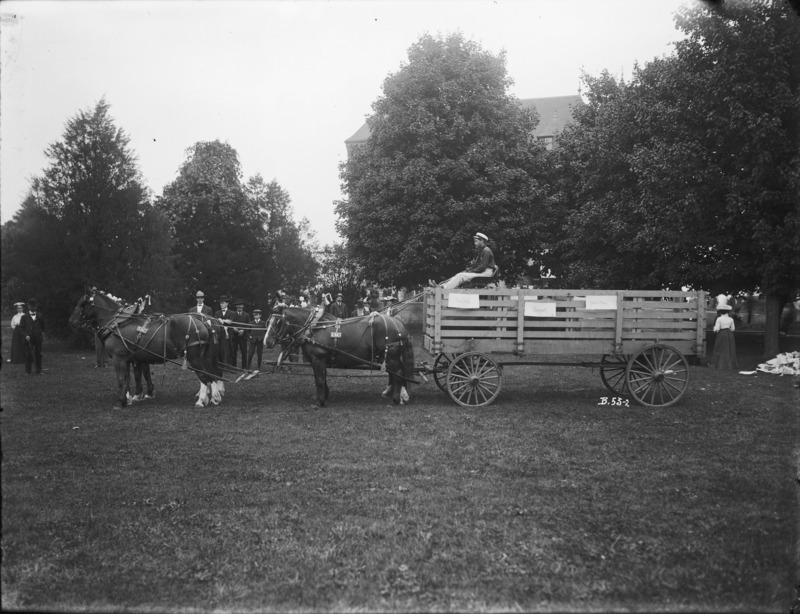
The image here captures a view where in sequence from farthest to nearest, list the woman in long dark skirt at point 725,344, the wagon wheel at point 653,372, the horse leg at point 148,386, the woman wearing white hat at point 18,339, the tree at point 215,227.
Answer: the tree at point 215,227
the woman in long dark skirt at point 725,344
the woman wearing white hat at point 18,339
the horse leg at point 148,386
the wagon wheel at point 653,372

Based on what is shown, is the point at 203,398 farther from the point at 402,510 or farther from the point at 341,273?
the point at 341,273

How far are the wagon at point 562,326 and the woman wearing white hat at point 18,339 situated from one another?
1228 centimetres

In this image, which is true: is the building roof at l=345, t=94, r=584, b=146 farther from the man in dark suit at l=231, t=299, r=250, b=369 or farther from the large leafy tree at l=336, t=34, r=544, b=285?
the man in dark suit at l=231, t=299, r=250, b=369

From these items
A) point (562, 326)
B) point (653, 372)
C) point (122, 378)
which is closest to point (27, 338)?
point (122, 378)

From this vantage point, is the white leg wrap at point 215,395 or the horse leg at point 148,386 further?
the horse leg at point 148,386

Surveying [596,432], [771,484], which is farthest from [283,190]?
[771,484]

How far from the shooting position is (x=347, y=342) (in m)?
11.0

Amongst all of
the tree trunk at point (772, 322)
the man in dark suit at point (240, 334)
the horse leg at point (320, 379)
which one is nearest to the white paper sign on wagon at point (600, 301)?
the horse leg at point (320, 379)

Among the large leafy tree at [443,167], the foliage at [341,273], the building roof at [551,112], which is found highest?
the building roof at [551,112]

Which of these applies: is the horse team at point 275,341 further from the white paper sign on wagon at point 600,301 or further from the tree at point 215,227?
the tree at point 215,227

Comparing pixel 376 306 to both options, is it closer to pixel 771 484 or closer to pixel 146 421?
pixel 146 421

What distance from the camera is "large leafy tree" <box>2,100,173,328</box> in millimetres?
22062

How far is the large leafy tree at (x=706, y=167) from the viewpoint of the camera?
588 inches

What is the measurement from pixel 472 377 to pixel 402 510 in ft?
17.6
